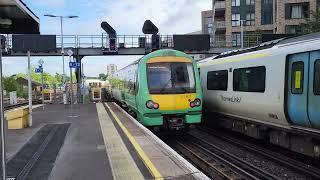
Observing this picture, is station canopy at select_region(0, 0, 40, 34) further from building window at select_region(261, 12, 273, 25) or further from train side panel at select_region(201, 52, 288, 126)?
building window at select_region(261, 12, 273, 25)

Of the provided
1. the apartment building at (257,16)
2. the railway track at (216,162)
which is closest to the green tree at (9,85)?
the apartment building at (257,16)

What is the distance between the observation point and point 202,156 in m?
15.1

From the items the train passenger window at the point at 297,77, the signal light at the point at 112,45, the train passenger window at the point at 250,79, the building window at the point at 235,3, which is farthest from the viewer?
the building window at the point at 235,3

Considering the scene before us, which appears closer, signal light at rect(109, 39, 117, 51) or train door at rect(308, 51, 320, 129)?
train door at rect(308, 51, 320, 129)

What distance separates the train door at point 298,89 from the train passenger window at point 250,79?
179 centimetres

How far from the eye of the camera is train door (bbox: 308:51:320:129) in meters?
11.5

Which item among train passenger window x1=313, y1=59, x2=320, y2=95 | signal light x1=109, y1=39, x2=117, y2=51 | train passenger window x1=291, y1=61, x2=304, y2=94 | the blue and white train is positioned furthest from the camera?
signal light x1=109, y1=39, x2=117, y2=51

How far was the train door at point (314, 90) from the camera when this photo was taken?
11492 mm

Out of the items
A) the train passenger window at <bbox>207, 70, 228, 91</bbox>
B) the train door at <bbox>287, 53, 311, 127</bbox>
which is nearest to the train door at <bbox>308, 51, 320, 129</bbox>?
the train door at <bbox>287, 53, 311, 127</bbox>

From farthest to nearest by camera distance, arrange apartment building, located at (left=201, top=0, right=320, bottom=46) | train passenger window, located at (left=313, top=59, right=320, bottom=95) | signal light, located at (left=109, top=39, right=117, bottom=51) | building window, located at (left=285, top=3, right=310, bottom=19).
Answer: apartment building, located at (left=201, top=0, right=320, bottom=46) → building window, located at (left=285, top=3, right=310, bottom=19) → signal light, located at (left=109, top=39, right=117, bottom=51) → train passenger window, located at (left=313, top=59, right=320, bottom=95)

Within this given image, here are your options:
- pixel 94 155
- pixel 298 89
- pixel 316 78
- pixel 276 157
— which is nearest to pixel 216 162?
pixel 276 157

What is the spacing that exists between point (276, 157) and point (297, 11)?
56.4 metres

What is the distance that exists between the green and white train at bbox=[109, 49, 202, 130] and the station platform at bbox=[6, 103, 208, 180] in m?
0.84

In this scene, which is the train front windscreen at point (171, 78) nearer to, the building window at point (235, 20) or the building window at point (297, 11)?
the building window at point (297, 11)
